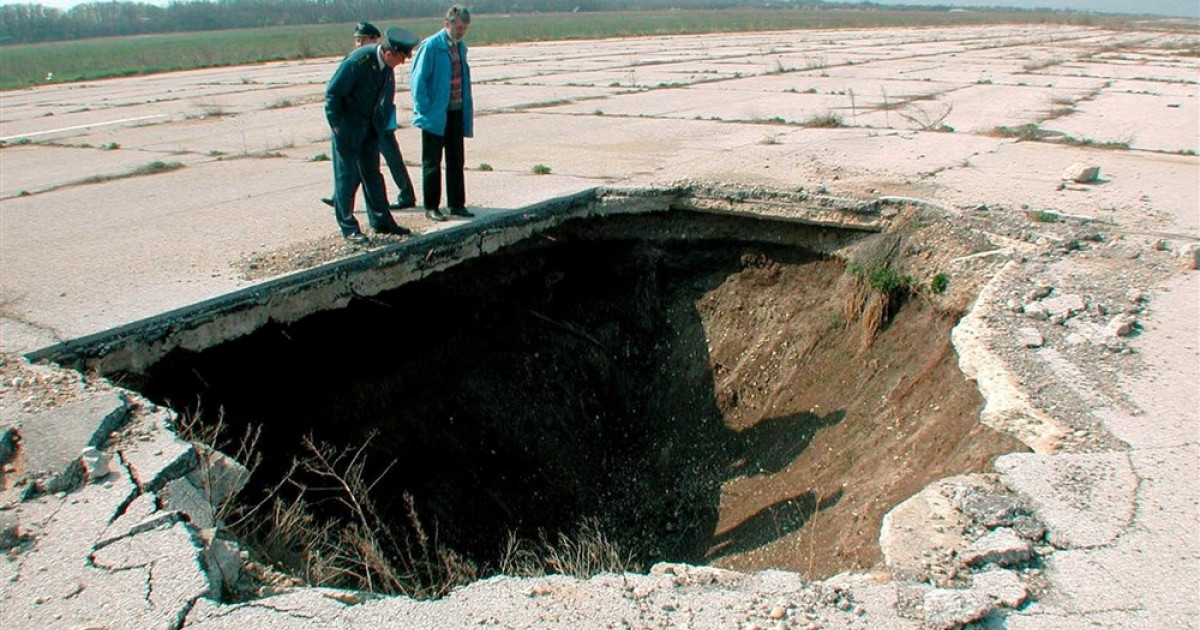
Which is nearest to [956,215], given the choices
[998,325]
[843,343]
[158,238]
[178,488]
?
[843,343]

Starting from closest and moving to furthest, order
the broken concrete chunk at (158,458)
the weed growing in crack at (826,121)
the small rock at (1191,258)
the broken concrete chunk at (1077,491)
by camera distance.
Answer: the broken concrete chunk at (1077,491) < the broken concrete chunk at (158,458) < the small rock at (1191,258) < the weed growing in crack at (826,121)

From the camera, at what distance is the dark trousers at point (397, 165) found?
25.4ft

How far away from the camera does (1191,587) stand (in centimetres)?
297

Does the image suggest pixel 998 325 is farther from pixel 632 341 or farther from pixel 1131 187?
pixel 1131 187

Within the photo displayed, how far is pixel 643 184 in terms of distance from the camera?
8.34 metres

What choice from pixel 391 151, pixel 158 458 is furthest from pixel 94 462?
pixel 391 151

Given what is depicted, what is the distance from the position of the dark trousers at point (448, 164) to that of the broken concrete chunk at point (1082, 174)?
5.63m

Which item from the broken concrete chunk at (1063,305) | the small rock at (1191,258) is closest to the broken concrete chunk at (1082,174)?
the small rock at (1191,258)

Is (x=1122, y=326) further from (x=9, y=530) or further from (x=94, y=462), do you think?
(x=9, y=530)

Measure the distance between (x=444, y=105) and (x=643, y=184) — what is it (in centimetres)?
213

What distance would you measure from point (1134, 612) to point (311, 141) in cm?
1144

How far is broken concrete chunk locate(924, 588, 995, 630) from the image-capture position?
285cm

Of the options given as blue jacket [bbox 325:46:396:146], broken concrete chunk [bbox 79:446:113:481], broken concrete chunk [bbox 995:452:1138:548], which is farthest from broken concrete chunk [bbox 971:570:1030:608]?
blue jacket [bbox 325:46:396:146]

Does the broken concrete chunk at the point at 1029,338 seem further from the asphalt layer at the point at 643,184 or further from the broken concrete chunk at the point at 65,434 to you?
the broken concrete chunk at the point at 65,434
